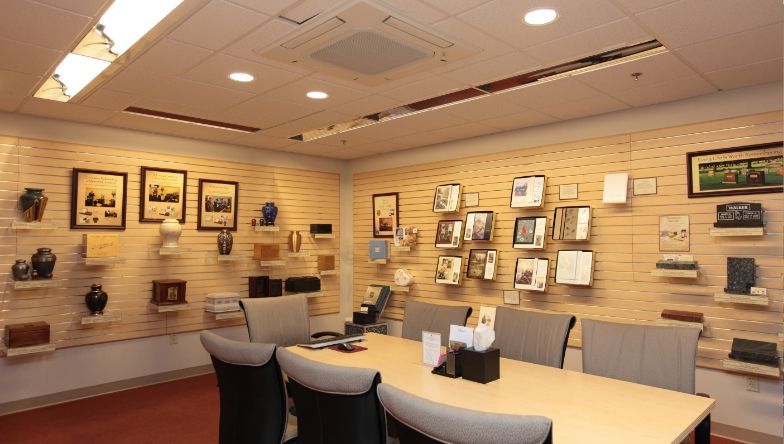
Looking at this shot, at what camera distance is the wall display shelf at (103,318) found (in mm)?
4719

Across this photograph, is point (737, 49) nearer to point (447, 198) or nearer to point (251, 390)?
point (447, 198)

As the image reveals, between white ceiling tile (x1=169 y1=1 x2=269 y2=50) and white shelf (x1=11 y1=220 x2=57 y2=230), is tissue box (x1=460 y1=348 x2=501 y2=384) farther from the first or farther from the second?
white shelf (x1=11 y1=220 x2=57 y2=230)

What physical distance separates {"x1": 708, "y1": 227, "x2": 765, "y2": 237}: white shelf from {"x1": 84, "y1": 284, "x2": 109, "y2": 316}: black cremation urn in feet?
17.9

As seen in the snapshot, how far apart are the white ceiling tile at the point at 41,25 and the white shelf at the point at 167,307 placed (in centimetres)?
288

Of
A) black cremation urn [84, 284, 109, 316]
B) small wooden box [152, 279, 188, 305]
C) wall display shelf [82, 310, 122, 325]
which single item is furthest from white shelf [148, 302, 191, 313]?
black cremation urn [84, 284, 109, 316]

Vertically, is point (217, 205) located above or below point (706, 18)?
below

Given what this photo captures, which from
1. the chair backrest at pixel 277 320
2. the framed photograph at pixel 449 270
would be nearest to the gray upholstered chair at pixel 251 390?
the chair backrest at pixel 277 320

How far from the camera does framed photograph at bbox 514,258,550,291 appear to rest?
488 cm

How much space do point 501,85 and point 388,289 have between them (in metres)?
3.35

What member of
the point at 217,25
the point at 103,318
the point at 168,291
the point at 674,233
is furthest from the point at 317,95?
the point at 674,233

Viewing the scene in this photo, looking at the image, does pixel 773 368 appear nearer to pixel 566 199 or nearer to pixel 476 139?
pixel 566 199

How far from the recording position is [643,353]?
9.05ft

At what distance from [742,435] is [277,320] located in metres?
3.76

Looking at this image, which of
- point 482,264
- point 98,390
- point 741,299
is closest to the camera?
point 741,299
